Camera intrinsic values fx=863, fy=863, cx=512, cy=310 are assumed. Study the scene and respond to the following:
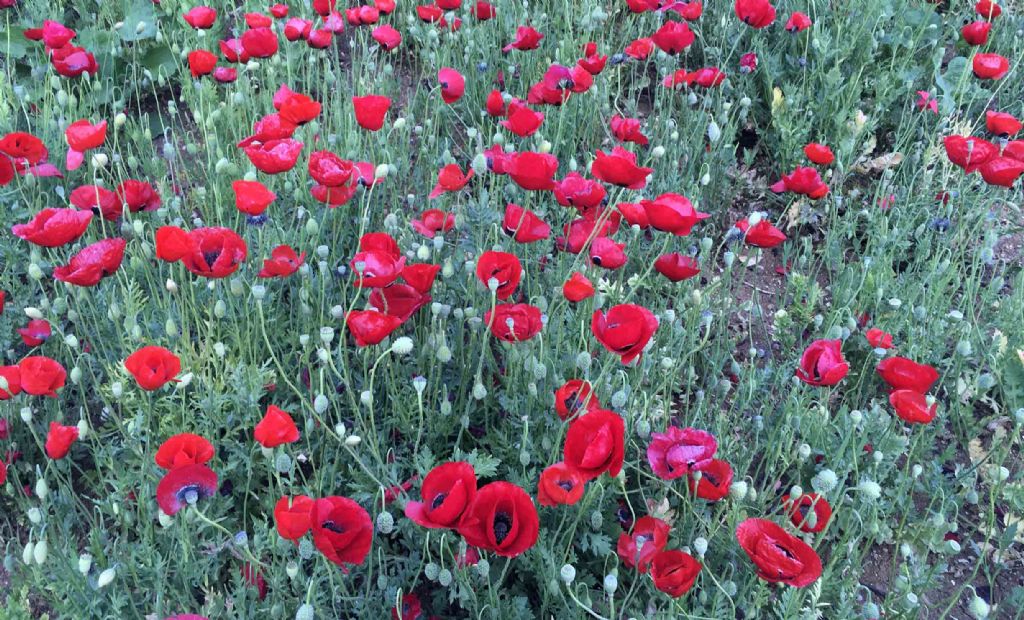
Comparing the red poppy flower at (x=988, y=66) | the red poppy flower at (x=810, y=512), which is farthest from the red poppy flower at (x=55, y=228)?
the red poppy flower at (x=988, y=66)

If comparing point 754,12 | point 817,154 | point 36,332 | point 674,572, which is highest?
point 754,12

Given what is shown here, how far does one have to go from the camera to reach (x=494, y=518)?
1478 mm

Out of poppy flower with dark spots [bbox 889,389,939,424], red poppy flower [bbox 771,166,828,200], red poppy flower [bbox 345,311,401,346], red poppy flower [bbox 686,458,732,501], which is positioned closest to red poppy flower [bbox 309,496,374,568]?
red poppy flower [bbox 345,311,401,346]

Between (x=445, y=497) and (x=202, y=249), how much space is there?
93 cm

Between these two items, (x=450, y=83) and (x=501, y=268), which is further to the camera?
(x=450, y=83)

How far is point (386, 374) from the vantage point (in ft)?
7.51

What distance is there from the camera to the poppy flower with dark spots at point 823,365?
192cm

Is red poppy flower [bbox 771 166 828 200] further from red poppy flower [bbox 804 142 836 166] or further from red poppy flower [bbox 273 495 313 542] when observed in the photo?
red poppy flower [bbox 273 495 313 542]

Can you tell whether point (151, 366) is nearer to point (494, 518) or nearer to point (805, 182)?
point (494, 518)

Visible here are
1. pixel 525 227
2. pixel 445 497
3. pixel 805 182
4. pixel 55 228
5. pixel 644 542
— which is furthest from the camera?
pixel 805 182

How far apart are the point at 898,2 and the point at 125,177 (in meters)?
3.47

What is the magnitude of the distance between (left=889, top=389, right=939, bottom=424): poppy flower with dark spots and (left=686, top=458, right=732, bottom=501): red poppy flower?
41cm

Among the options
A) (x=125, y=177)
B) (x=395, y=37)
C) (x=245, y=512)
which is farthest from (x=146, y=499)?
(x=395, y=37)

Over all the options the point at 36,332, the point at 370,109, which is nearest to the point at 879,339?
the point at 370,109
